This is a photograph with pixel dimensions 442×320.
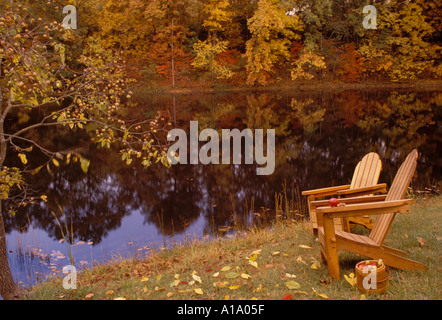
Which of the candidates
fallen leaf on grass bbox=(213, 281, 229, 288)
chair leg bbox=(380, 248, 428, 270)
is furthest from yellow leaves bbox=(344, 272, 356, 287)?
fallen leaf on grass bbox=(213, 281, 229, 288)

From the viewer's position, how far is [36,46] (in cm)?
360

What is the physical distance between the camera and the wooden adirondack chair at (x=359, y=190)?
4855 millimetres

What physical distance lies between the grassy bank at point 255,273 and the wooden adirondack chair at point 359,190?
0.42m

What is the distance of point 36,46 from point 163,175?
7.94m

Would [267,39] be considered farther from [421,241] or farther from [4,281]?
[4,281]

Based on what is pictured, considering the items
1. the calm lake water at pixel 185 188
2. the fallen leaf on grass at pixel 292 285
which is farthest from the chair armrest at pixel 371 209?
the calm lake water at pixel 185 188

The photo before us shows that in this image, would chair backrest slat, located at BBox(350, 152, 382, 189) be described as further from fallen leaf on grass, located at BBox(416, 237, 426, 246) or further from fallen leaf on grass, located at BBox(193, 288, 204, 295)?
fallen leaf on grass, located at BBox(193, 288, 204, 295)

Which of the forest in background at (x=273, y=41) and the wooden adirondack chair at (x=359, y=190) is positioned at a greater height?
the forest in background at (x=273, y=41)

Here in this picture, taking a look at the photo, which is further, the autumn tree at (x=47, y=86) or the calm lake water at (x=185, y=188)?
the calm lake water at (x=185, y=188)

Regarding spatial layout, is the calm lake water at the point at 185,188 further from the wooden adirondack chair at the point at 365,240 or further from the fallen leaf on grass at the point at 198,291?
the wooden adirondack chair at the point at 365,240

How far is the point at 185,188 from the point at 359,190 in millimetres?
5904

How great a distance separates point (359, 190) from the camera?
16.1ft
